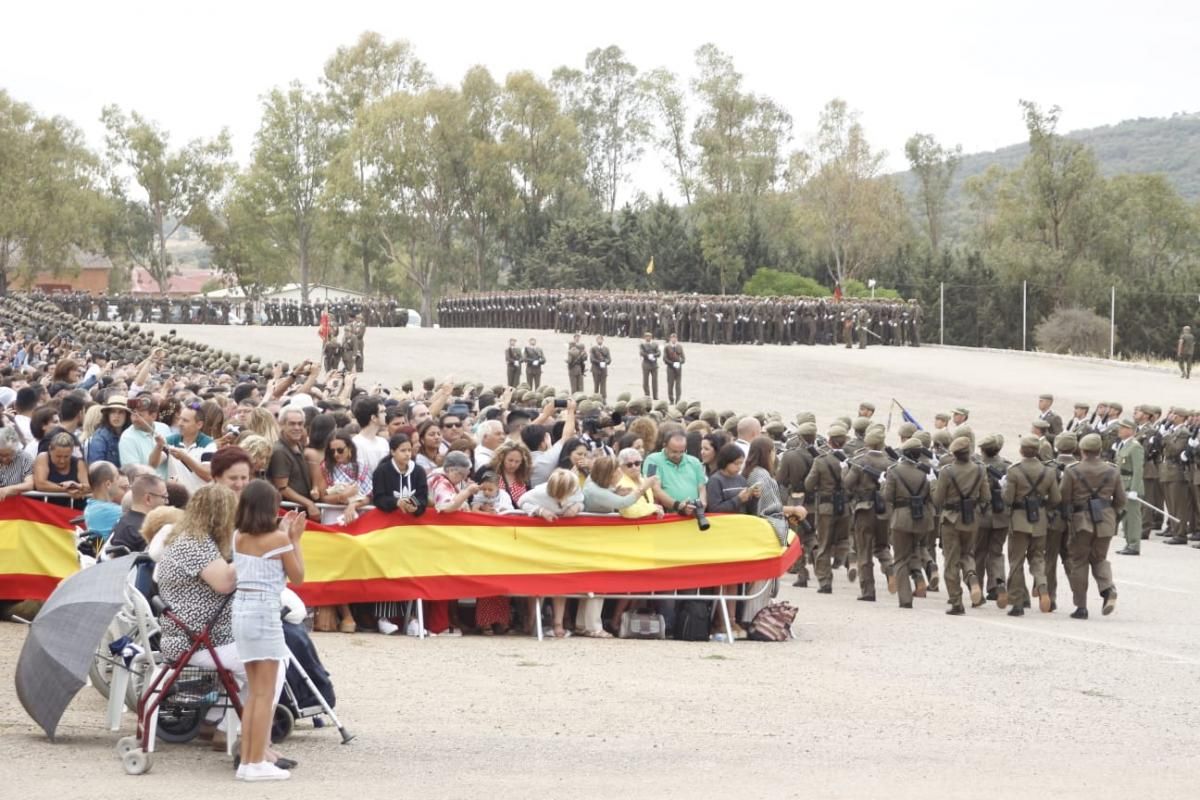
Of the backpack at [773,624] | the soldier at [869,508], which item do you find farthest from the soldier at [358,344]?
the backpack at [773,624]

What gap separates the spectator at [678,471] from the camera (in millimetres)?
12938

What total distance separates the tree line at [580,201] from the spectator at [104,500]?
1863 inches

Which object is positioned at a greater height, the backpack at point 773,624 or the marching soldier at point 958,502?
the marching soldier at point 958,502

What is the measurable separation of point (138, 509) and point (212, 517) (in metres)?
1.60

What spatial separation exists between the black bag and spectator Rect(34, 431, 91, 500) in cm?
434

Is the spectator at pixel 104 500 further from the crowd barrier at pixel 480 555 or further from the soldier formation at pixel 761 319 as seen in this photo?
the soldier formation at pixel 761 319

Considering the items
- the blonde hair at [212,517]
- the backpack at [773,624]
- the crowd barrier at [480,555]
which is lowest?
the backpack at [773,624]

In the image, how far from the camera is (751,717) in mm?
9703

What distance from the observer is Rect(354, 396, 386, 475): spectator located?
12.3 m

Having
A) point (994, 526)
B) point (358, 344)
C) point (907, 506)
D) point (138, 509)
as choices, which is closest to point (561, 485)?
point (138, 509)

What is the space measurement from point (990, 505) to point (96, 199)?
80412mm

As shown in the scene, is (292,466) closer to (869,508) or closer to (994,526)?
(869,508)

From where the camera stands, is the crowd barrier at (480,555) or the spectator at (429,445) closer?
the crowd barrier at (480,555)

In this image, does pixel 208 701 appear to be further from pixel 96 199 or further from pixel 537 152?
pixel 96 199
